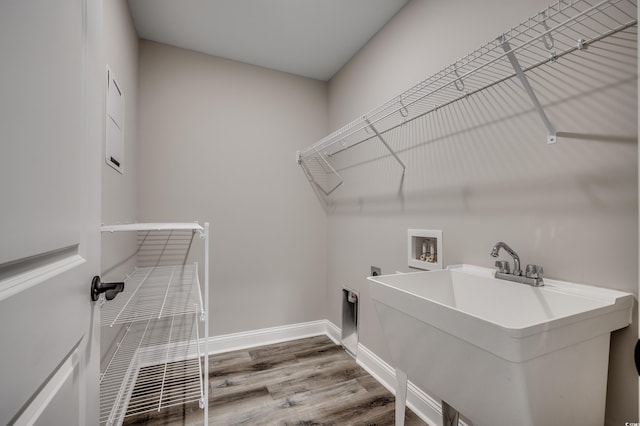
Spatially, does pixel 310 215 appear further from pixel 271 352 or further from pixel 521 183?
pixel 521 183

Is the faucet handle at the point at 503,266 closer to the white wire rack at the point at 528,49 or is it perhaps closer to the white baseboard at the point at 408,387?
the white wire rack at the point at 528,49

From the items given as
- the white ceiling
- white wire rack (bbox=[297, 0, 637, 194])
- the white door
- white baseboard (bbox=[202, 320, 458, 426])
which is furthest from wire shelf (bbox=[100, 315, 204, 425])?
the white ceiling

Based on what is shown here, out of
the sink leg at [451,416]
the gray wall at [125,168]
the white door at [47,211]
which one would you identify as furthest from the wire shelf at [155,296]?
the sink leg at [451,416]

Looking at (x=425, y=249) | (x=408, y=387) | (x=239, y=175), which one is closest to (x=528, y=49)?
(x=425, y=249)

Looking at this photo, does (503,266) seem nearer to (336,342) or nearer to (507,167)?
(507,167)

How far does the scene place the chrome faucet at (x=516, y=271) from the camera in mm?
1043

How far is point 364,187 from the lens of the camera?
2215mm

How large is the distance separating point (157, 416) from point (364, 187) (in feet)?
6.46

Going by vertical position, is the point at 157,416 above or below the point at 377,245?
below

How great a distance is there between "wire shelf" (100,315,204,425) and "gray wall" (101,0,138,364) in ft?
0.89

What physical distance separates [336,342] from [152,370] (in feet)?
4.78

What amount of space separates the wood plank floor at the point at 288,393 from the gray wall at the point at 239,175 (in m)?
0.37

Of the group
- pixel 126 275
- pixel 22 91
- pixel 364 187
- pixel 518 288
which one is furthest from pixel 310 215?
pixel 22 91

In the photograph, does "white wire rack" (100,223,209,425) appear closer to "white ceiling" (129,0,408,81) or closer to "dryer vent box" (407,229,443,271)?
"dryer vent box" (407,229,443,271)
